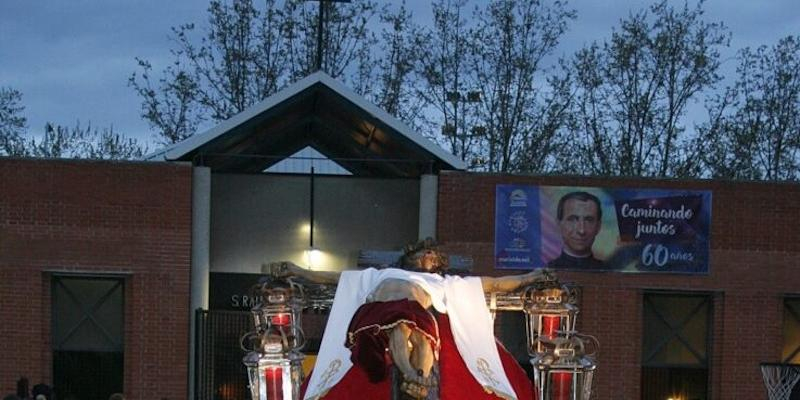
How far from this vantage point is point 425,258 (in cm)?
766

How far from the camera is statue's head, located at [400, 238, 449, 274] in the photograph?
7645mm

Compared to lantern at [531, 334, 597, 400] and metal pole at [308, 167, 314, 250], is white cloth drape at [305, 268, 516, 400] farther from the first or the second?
metal pole at [308, 167, 314, 250]

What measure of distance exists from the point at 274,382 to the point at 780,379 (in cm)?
1410

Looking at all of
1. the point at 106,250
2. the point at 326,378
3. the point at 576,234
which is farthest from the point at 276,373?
the point at 576,234

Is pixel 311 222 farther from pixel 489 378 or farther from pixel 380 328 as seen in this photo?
pixel 380 328

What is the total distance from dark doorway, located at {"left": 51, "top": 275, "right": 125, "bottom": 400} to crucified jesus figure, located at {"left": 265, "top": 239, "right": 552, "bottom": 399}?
47.3 feet

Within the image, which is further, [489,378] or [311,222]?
[311,222]

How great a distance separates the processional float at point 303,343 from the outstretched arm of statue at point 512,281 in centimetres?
4

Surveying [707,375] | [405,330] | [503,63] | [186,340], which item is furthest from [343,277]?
[503,63]

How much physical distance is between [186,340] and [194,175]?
8.34 feet

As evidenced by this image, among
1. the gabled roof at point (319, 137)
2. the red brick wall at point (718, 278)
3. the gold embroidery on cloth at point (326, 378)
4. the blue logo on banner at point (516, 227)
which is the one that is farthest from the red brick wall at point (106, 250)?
the gold embroidery on cloth at point (326, 378)

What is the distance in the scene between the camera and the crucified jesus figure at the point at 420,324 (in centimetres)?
621

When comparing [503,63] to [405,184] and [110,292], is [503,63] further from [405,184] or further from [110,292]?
[110,292]

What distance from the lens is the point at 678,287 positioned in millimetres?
22344
